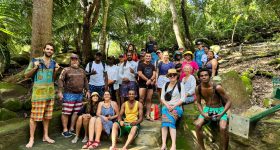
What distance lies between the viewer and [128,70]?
24.6ft

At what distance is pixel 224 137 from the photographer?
5.36 m

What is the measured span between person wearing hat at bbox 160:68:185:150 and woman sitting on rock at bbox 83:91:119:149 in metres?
1.14

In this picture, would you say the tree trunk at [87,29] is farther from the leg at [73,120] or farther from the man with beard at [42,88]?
the man with beard at [42,88]

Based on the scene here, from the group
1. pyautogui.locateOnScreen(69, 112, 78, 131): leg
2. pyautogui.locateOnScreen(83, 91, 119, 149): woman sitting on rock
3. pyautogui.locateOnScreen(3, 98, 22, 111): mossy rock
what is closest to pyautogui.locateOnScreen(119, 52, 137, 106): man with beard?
pyautogui.locateOnScreen(83, 91, 119, 149): woman sitting on rock

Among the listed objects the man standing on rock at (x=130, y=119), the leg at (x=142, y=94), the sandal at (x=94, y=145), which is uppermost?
the leg at (x=142, y=94)

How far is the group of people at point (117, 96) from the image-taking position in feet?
18.5

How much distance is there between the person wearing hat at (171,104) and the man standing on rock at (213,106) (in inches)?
23.2

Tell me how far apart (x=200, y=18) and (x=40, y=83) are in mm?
16826

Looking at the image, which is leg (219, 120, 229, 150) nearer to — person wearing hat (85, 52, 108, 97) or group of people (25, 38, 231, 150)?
group of people (25, 38, 231, 150)

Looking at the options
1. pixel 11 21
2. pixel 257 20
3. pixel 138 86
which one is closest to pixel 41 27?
pixel 11 21

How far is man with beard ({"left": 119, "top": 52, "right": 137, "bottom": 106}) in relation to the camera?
7180 mm

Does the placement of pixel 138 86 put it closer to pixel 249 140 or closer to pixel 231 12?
pixel 249 140

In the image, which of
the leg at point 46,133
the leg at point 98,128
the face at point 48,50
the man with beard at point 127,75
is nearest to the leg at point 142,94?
the man with beard at point 127,75

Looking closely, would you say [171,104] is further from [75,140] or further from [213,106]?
[75,140]
